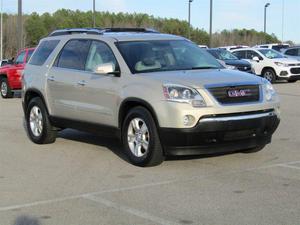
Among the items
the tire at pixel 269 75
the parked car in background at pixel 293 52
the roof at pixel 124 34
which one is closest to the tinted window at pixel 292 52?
the parked car in background at pixel 293 52

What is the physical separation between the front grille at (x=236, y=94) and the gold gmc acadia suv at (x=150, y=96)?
0.04 ft

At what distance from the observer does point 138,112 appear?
307 inches

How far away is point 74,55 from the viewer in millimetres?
9406

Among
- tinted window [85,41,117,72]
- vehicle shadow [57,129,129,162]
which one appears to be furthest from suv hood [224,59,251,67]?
tinted window [85,41,117,72]

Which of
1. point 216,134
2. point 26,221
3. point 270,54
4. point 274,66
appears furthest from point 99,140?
point 270,54

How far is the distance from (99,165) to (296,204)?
3114 mm

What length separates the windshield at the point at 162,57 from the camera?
8.31 metres

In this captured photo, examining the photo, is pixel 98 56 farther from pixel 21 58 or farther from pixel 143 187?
pixel 21 58

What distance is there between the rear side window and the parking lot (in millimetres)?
1551

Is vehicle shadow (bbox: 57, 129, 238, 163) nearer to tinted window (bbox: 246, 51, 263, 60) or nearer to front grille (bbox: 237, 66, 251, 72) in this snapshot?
front grille (bbox: 237, 66, 251, 72)

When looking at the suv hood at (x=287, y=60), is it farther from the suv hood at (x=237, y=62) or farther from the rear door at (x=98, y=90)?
the rear door at (x=98, y=90)

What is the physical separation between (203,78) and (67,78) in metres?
2.53

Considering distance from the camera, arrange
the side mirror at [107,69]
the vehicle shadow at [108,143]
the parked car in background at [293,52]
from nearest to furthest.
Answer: the side mirror at [107,69] → the vehicle shadow at [108,143] → the parked car in background at [293,52]

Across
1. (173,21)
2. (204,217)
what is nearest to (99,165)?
(204,217)
